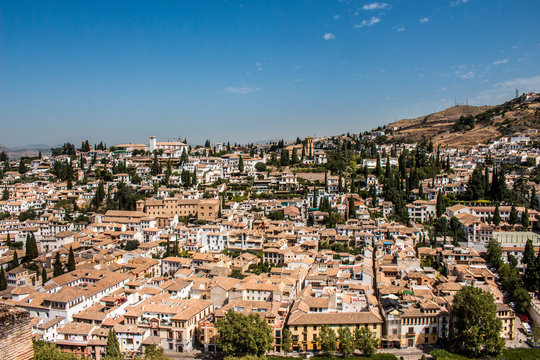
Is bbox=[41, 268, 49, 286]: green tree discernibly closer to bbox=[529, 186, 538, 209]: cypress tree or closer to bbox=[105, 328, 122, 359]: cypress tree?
bbox=[105, 328, 122, 359]: cypress tree

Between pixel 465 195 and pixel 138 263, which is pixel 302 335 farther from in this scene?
pixel 465 195

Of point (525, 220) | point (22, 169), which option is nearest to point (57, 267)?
point (22, 169)

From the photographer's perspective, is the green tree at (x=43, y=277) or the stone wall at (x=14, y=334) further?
the green tree at (x=43, y=277)

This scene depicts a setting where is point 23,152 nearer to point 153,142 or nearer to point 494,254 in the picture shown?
point 153,142

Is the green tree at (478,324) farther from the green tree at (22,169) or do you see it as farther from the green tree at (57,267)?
the green tree at (22,169)

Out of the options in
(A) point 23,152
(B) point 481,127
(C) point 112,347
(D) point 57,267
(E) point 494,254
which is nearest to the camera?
(C) point 112,347

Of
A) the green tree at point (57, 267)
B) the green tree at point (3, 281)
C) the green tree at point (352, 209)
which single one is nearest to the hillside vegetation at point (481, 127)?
the green tree at point (352, 209)
